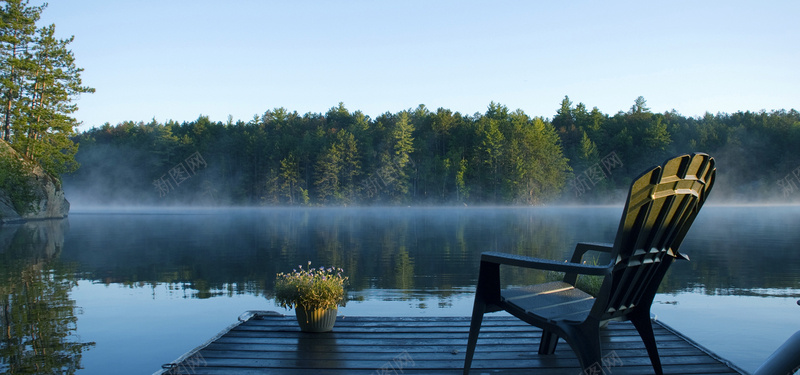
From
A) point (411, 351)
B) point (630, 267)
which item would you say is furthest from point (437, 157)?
point (630, 267)

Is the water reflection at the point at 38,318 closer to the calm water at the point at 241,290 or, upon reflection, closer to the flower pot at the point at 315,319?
the calm water at the point at 241,290

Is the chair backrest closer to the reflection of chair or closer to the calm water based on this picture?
the reflection of chair

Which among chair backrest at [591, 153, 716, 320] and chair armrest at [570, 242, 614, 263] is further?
chair armrest at [570, 242, 614, 263]

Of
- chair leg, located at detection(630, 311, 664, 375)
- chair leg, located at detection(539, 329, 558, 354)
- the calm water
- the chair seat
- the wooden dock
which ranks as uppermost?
the chair seat

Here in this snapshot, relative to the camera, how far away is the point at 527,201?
5253 cm

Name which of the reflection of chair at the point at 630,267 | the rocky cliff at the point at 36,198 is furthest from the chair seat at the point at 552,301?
the rocky cliff at the point at 36,198

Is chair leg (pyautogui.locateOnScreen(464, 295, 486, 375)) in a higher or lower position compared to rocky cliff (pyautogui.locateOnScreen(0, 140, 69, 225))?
lower

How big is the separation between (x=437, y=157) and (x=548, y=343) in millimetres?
51581

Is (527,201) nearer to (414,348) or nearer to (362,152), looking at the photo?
(362,152)

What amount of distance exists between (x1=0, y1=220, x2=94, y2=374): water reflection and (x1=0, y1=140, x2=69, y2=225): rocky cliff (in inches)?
723

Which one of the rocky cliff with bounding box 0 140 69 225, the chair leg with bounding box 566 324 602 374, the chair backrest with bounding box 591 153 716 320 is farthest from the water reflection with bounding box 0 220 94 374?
the rocky cliff with bounding box 0 140 69 225

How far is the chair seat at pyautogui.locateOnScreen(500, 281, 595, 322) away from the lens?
8.94 feet

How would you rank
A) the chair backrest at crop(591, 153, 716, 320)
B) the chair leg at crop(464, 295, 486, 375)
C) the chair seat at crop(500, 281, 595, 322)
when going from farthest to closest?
the chair leg at crop(464, 295, 486, 375)
the chair seat at crop(500, 281, 595, 322)
the chair backrest at crop(591, 153, 716, 320)

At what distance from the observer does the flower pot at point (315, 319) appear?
382cm
